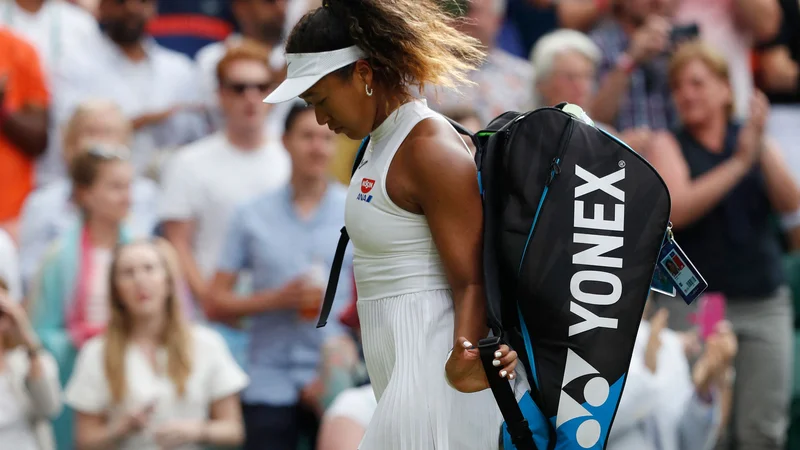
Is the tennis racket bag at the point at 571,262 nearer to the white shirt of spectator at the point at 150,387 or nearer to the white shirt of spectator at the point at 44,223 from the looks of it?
the white shirt of spectator at the point at 150,387

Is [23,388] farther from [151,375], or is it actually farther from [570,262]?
[570,262]

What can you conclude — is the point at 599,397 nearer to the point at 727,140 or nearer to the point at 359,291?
the point at 359,291

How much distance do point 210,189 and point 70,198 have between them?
73 centimetres

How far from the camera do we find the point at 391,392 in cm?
346

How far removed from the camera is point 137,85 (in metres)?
7.39

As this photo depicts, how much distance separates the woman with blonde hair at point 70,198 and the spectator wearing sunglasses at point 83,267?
164 millimetres

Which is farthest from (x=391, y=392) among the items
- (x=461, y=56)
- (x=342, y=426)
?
(x=342, y=426)

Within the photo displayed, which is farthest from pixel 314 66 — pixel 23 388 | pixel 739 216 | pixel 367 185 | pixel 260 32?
pixel 260 32

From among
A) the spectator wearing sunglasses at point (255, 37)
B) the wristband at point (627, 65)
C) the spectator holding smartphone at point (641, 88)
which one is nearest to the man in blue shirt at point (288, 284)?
→ the spectator wearing sunglasses at point (255, 37)

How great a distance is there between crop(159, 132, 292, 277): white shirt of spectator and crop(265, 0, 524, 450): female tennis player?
A: 3.21 m

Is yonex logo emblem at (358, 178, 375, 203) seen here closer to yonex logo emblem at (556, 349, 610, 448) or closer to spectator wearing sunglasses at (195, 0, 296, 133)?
yonex logo emblem at (556, 349, 610, 448)

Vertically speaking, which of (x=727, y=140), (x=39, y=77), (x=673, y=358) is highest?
(x=39, y=77)

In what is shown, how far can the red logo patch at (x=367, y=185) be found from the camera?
349cm

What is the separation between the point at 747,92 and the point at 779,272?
149cm
